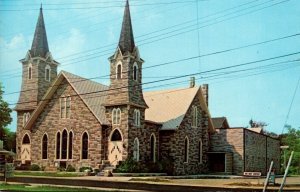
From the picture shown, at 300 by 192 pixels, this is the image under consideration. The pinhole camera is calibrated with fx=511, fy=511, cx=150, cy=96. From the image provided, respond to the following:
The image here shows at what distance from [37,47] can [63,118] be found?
4735 mm

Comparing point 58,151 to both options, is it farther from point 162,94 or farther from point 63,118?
point 162,94

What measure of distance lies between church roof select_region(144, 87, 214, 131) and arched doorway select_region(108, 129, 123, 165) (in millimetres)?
4286

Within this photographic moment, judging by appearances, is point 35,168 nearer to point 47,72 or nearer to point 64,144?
point 64,144

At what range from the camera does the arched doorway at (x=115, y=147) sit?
97.1 ft

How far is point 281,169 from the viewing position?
21312mm

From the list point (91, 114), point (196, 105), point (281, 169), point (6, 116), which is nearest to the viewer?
point (281, 169)

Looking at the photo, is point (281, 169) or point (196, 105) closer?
point (281, 169)

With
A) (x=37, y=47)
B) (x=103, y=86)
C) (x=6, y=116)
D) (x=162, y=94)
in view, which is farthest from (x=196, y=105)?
(x=6, y=116)

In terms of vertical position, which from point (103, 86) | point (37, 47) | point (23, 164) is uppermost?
point (37, 47)

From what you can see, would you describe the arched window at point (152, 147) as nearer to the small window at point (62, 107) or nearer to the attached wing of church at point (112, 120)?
the attached wing of church at point (112, 120)

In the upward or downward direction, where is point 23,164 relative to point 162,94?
downward

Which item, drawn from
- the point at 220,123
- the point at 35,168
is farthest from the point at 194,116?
the point at 35,168

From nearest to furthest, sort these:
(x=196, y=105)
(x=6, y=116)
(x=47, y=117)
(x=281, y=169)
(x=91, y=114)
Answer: (x=281, y=169) < (x=6, y=116) < (x=91, y=114) < (x=47, y=117) < (x=196, y=105)

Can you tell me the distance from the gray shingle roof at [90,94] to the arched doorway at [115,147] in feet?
3.24
